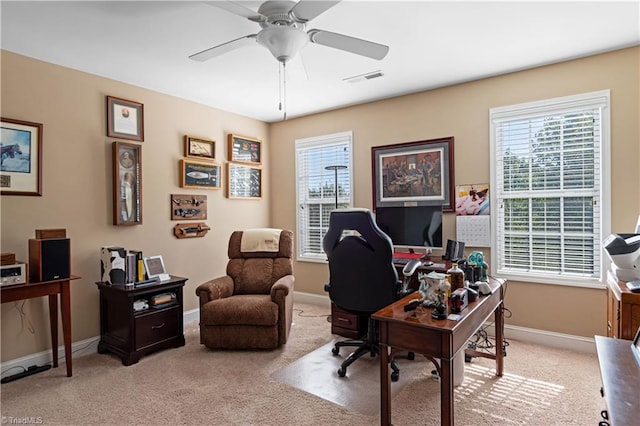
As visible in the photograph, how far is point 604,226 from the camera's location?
2.97 meters

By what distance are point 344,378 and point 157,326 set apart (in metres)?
1.78

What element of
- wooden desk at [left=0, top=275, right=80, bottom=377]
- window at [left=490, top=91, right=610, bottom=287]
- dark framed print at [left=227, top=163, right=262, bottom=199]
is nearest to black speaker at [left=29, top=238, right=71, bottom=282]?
wooden desk at [left=0, top=275, right=80, bottom=377]

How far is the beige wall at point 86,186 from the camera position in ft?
9.30

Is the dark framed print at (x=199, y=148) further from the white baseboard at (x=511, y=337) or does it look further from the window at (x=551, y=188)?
the window at (x=551, y=188)

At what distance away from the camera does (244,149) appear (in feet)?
15.7

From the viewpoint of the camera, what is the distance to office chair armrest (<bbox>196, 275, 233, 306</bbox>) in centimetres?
327

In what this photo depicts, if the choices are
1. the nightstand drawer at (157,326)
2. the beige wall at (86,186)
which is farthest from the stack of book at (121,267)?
the nightstand drawer at (157,326)

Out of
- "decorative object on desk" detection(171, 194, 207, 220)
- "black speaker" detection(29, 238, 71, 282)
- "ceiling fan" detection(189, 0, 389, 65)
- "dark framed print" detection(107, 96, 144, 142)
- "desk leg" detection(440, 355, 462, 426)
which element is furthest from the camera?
"decorative object on desk" detection(171, 194, 207, 220)

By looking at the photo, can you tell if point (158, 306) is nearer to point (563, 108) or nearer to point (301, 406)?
point (301, 406)

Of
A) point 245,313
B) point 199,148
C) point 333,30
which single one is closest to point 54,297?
point 245,313

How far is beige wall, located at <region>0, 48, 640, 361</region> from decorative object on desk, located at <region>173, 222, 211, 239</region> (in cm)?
8

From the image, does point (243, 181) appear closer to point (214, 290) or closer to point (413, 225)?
point (214, 290)

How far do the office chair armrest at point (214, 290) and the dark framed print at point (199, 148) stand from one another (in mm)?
1587

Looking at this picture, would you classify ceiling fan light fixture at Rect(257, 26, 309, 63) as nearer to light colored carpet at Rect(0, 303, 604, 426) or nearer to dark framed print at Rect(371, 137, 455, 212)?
dark framed print at Rect(371, 137, 455, 212)
